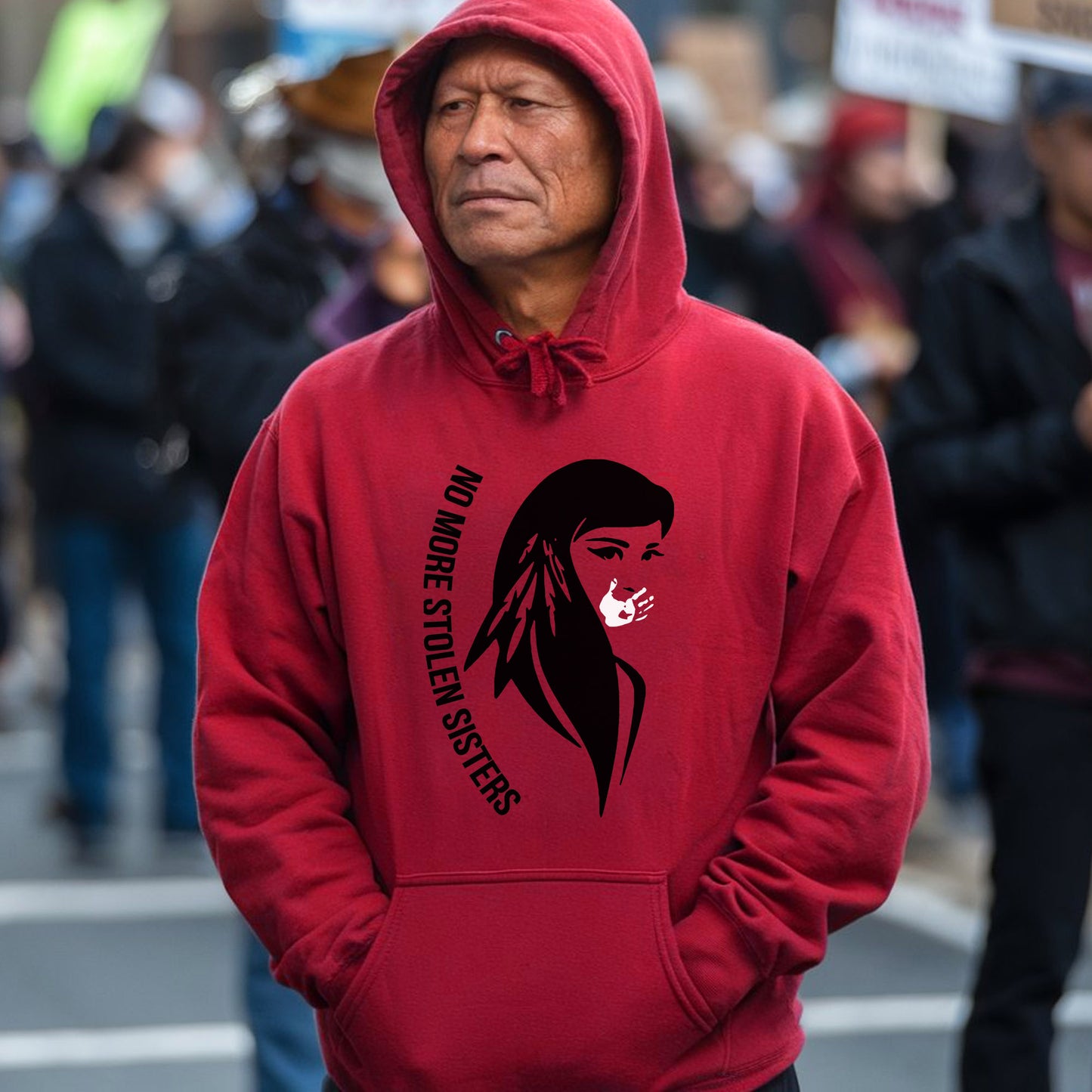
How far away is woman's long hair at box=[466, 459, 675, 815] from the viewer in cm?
284

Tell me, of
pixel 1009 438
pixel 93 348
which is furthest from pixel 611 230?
pixel 93 348

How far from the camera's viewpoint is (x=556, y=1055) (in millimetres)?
2758

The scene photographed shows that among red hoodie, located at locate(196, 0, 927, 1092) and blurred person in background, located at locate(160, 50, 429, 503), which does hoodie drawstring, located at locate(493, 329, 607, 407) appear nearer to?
red hoodie, located at locate(196, 0, 927, 1092)

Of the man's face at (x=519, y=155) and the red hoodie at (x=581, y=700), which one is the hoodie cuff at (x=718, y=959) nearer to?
the red hoodie at (x=581, y=700)

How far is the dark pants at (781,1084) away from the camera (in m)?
2.91

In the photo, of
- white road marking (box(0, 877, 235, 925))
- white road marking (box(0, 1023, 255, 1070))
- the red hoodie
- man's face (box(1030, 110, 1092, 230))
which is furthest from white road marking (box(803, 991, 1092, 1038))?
the red hoodie

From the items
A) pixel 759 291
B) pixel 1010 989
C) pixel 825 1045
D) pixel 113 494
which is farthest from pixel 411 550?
pixel 759 291

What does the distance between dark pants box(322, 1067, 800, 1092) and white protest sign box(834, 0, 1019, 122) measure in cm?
463

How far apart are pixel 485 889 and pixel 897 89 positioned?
4.89 m

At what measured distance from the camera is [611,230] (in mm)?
2898

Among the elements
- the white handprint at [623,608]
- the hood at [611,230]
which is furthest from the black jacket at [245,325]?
the white handprint at [623,608]

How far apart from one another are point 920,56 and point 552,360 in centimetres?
470

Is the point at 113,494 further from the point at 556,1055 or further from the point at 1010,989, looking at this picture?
the point at 556,1055

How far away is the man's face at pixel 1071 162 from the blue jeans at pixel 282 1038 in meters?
2.05
